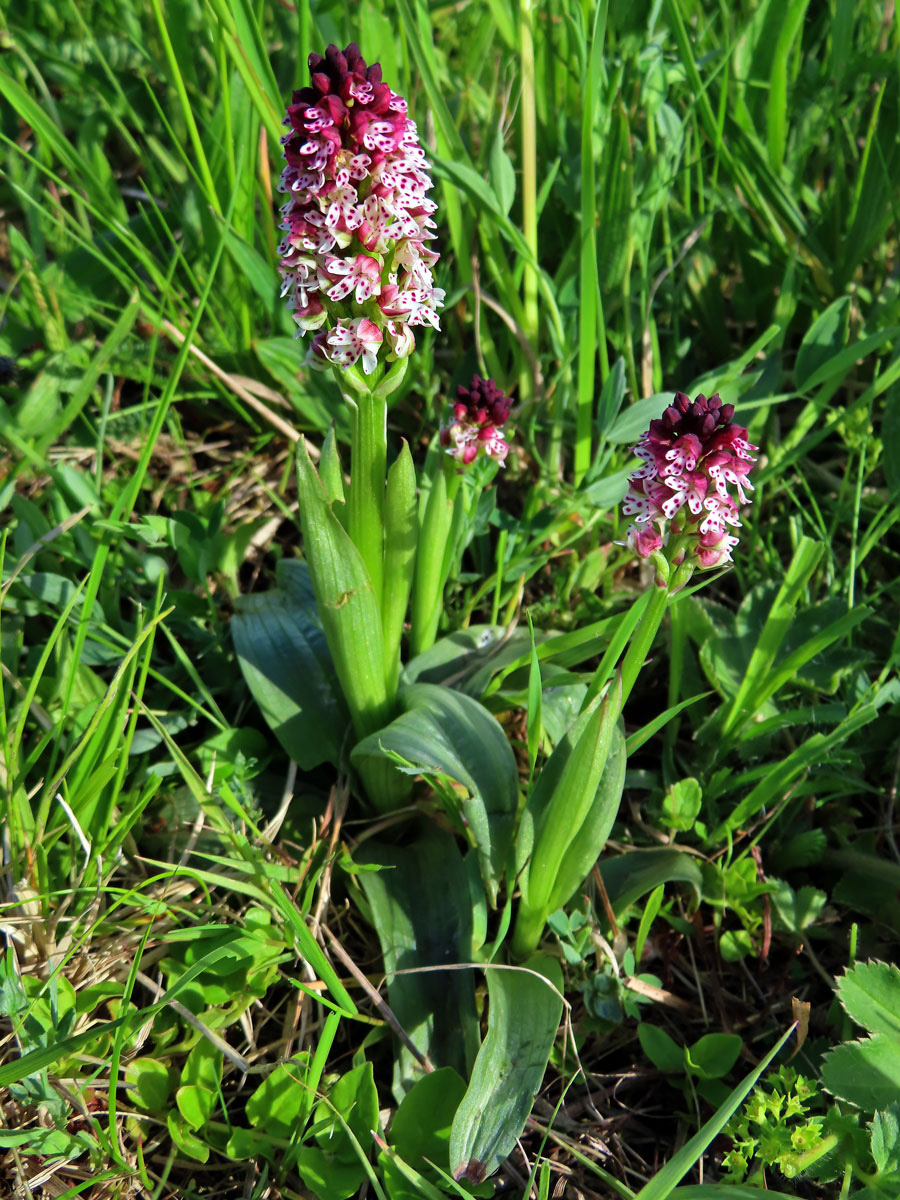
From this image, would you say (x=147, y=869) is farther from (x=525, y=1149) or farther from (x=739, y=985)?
(x=739, y=985)

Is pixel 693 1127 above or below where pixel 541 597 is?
below

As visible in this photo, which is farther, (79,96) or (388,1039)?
(79,96)

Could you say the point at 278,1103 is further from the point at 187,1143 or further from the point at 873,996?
the point at 873,996

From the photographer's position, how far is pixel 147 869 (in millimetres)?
2186

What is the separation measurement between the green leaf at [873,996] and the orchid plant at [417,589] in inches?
21.6

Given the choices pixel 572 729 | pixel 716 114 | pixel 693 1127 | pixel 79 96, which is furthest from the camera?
pixel 79 96

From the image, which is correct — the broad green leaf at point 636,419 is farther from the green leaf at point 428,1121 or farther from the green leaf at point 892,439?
the green leaf at point 428,1121

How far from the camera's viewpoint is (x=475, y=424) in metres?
2.19

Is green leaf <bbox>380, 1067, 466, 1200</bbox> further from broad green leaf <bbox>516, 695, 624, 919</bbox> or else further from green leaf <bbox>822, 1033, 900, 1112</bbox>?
green leaf <bbox>822, 1033, 900, 1112</bbox>

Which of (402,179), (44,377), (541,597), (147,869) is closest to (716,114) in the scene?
(541,597)

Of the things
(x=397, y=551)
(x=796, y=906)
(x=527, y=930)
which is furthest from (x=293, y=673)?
(x=796, y=906)

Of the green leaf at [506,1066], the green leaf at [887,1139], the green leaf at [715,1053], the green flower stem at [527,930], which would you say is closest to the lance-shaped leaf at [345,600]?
the green flower stem at [527,930]

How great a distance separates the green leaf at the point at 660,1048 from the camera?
197 cm

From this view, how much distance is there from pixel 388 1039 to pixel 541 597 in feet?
4.27
